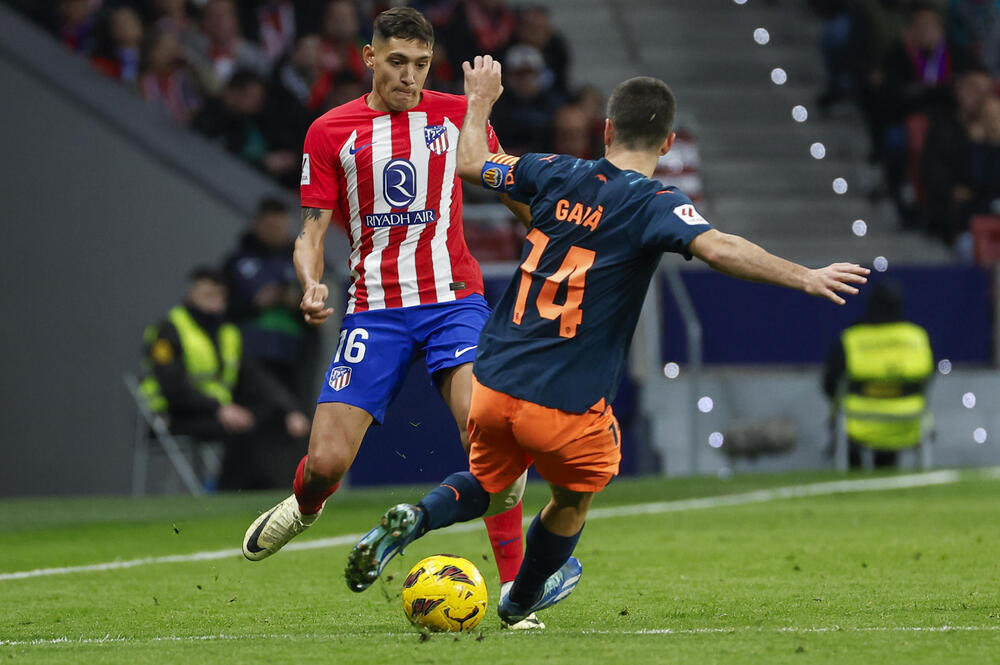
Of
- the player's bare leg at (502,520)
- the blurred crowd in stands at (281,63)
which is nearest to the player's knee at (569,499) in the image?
the player's bare leg at (502,520)

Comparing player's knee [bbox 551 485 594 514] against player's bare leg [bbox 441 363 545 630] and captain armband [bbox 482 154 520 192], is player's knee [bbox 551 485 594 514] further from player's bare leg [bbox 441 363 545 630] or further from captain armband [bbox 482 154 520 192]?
captain armband [bbox 482 154 520 192]

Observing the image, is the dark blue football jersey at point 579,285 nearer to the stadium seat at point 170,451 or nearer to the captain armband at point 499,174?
→ the captain armband at point 499,174

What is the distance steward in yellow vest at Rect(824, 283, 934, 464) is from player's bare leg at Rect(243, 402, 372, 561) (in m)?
8.20

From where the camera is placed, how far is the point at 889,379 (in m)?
14.2

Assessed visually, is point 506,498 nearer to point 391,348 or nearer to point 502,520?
point 502,520

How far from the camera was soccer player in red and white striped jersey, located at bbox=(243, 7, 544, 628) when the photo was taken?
6.65 meters

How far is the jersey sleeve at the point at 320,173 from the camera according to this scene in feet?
22.2

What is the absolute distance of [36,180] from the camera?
14930 mm

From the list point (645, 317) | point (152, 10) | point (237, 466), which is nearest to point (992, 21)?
point (645, 317)

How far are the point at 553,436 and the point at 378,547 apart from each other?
0.65m

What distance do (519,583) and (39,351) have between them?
10071 mm

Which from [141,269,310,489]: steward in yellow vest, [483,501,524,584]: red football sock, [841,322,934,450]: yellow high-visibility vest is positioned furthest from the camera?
[841,322,934,450]: yellow high-visibility vest

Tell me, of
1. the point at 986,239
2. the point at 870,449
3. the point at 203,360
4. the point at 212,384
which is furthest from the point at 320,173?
the point at 986,239

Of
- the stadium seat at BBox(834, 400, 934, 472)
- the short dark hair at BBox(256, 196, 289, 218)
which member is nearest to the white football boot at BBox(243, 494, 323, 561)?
the short dark hair at BBox(256, 196, 289, 218)
